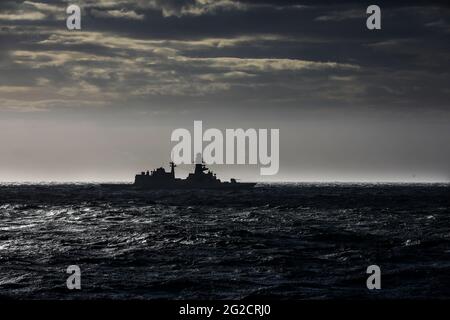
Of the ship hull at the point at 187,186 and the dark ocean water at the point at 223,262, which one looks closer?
the dark ocean water at the point at 223,262

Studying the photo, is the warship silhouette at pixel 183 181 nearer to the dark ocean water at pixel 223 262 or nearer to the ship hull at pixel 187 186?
the ship hull at pixel 187 186

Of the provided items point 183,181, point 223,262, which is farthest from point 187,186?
point 223,262

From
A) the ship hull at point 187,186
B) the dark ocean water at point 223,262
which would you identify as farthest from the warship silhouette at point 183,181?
the dark ocean water at point 223,262

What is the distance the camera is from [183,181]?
181125 millimetres

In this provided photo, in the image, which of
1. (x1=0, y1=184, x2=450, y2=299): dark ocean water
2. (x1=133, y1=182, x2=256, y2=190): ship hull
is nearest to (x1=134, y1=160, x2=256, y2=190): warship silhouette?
(x1=133, y1=182, x2=256, y2=190): ship hull

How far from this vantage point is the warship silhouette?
589 ft

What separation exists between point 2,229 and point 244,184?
147616mm

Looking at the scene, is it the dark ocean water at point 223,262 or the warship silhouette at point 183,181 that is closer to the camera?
the dark ocean water at point 223,262

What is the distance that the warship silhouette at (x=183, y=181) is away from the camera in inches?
7067

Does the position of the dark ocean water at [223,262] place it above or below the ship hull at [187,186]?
above

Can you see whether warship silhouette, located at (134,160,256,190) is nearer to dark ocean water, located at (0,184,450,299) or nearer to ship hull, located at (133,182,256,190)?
ship hull, located at (133,182,256,190)

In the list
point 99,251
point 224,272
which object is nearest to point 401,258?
point 224,272

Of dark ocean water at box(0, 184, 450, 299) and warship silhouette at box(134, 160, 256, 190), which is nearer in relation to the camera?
dark ocean water at box(0, 184, 450, 299)
